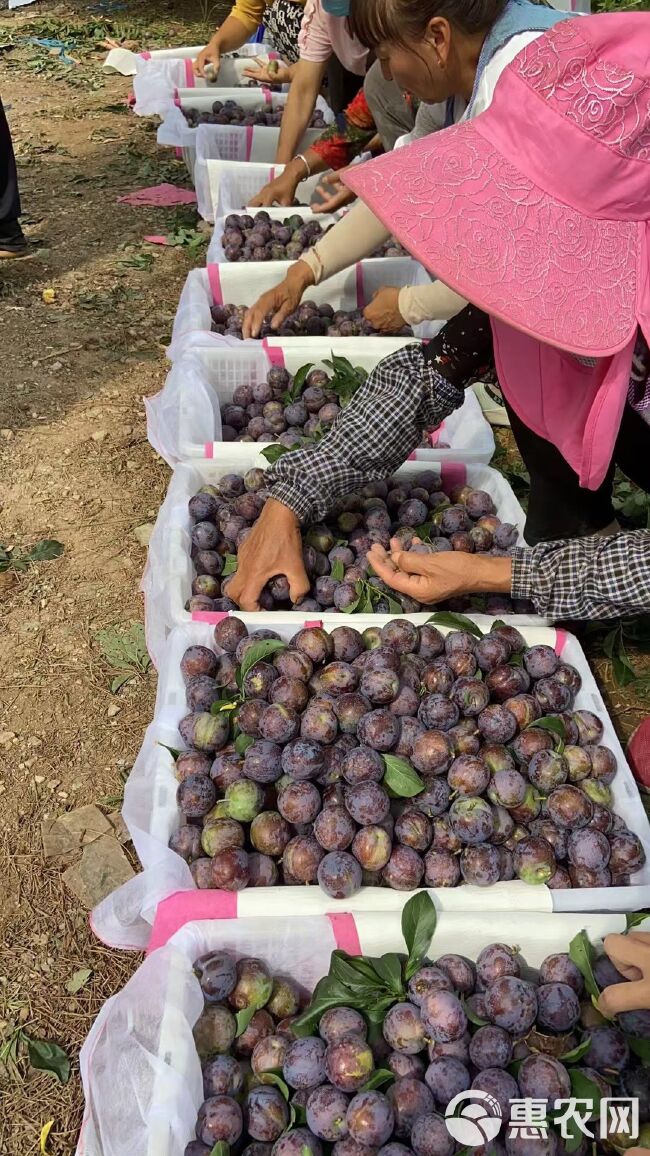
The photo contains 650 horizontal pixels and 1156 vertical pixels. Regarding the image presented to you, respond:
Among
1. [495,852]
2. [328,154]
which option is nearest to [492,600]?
[495,852]

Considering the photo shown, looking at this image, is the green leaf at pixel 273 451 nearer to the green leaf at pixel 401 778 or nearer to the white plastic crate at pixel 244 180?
the green leaf at pixel 401 778

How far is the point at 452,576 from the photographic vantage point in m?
2.08

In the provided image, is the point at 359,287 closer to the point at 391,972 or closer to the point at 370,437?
the point at 370,437

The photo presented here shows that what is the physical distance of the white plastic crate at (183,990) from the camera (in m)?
1.37

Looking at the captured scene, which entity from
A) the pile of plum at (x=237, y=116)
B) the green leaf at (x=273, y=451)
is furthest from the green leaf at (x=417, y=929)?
the pile of plum at (x=237, y=116)

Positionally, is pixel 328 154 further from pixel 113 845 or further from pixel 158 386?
pixel 113 845

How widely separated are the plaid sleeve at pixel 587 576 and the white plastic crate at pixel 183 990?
2.30ft

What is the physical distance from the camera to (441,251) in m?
1.50

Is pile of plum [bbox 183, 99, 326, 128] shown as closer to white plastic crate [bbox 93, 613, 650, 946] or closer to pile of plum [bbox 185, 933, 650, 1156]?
white plastic crate [bbox 93, 613, 650, 946]

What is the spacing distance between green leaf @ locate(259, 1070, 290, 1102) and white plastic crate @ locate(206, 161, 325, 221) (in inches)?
164

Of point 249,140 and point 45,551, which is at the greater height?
point 249,140

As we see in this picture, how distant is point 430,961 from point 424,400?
4.80 feet

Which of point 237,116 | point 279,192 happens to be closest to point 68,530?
point 279,192

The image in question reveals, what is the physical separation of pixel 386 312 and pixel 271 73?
3560 millimetres
